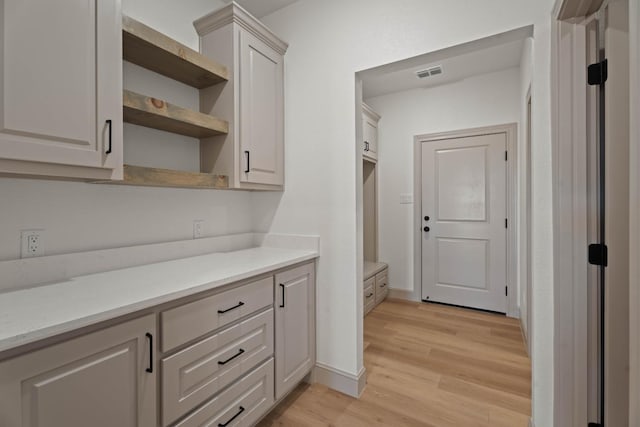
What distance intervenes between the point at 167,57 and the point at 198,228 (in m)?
1.08

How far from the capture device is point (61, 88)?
1.15 metres

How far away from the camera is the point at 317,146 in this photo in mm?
2152

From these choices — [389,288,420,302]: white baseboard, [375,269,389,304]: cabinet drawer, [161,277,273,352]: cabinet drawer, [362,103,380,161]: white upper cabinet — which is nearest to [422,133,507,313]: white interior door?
[389,288,420,302]: white baseboard

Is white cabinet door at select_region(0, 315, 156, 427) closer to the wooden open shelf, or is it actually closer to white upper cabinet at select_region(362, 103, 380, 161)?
the wooden open shelf

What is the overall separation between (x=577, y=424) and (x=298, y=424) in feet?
4.52

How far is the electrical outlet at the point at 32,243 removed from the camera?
133cm

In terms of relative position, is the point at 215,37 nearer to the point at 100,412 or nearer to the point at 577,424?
the point at 100,412

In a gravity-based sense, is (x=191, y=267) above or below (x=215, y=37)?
below

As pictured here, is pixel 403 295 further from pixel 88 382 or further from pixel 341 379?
pixel 88 382

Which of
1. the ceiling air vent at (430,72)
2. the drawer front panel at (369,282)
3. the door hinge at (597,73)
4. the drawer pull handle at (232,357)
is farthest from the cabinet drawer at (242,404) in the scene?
the ceiling air vent at (430,72)

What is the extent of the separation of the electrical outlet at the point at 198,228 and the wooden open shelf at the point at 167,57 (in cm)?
94

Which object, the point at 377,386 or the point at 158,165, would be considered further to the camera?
the point at 377,386

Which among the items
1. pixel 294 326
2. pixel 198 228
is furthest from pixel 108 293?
pixel 294 326

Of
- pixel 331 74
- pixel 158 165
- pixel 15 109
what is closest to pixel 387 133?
pixel 331 74
